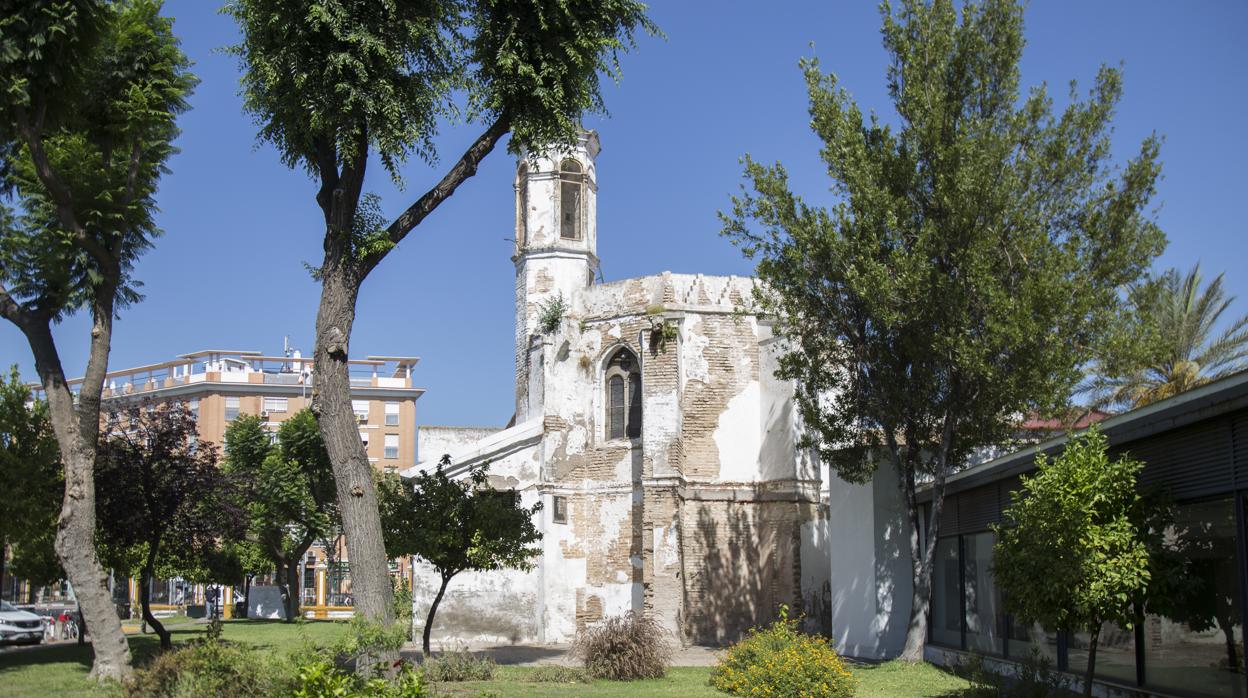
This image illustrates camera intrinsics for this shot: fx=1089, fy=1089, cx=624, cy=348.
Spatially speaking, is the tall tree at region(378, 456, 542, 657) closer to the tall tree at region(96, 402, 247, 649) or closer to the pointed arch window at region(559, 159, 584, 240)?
the tall tree at region(96, 402, 247, 649)

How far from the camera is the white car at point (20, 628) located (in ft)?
90.0

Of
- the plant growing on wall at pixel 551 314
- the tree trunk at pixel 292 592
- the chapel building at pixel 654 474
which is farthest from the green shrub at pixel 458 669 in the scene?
the tree trunk at pixel 292 592

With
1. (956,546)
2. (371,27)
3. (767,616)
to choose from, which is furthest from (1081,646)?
(767,616)

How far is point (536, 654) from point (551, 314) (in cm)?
976

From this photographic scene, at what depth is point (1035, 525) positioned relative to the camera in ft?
38.3

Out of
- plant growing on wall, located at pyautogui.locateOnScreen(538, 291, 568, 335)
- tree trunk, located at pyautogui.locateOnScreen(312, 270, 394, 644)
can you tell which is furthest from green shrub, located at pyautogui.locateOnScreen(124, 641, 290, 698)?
plant growing on wall, located at pyautogui.locateOnScreen(538, 291, 568, 335)

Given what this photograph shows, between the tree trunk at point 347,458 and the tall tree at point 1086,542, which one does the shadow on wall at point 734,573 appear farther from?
the tall tree at point 1086,542

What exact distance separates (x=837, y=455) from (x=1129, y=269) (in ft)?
20.5

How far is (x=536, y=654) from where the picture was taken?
2488 centimetres

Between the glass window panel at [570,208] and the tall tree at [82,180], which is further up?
the glass window panel at [570,208]

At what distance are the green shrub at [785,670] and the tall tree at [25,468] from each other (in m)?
12.7

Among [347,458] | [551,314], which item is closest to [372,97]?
[347,458]

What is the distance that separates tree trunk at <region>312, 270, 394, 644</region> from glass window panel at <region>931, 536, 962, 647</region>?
11.0 m

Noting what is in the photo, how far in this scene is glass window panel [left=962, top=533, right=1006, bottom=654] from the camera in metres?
17.4
